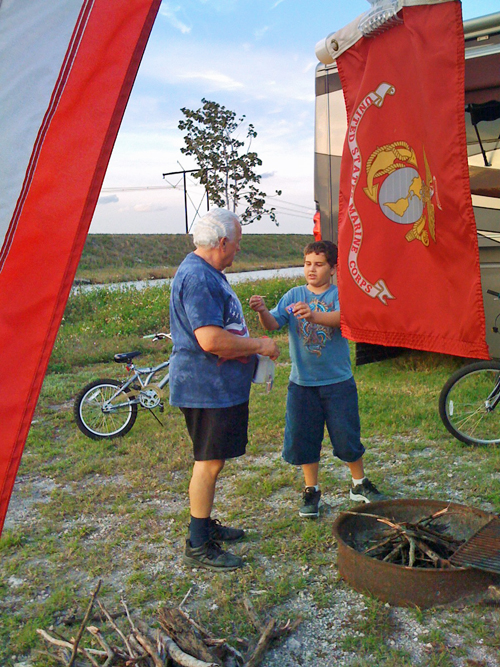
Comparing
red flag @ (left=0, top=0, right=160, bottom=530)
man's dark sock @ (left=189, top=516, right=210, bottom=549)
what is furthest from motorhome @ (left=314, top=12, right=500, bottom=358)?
red flag @ (left=0, top=0, right=160, bottom=530)

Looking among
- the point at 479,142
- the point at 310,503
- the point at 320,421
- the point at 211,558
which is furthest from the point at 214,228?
the point at 479,142

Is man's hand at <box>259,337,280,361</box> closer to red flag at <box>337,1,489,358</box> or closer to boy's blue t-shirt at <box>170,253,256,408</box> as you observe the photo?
boy's blue t-shirt at <box>170,253,256,408</box>

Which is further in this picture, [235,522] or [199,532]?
[235,522]

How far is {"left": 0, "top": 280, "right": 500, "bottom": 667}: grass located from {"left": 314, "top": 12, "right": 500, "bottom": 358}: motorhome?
5.25ft

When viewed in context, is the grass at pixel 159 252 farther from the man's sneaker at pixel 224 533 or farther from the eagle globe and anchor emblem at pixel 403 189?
the eagle globe and anchor emblem at pixel 403 189

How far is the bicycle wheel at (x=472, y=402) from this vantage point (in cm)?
524

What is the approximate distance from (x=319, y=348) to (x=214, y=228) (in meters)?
1.07

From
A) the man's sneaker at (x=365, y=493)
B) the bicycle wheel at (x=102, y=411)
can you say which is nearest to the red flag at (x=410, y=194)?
the man's sneaker at (x=365, y=493)

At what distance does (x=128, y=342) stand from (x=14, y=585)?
7.77 metres

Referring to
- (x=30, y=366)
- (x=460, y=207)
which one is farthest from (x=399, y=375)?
(x=30, y=366)

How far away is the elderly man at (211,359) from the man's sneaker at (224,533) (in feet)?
0.89

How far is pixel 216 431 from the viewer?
3309mm

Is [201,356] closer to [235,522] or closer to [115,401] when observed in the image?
[235,522]

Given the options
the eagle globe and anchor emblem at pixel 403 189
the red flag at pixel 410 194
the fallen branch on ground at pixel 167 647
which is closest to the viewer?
the fallen branch on ground at pixel 167 647
